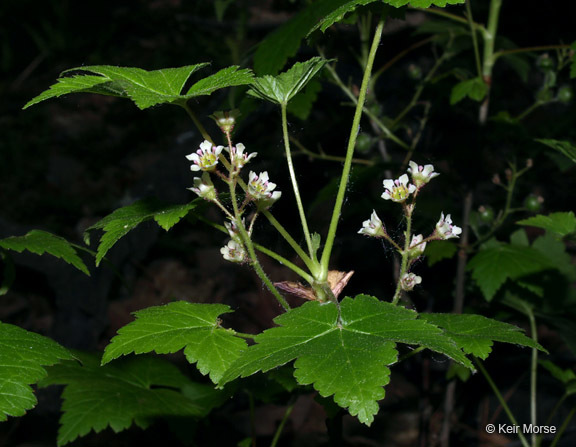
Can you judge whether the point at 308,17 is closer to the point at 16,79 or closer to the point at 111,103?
the point at 111,103

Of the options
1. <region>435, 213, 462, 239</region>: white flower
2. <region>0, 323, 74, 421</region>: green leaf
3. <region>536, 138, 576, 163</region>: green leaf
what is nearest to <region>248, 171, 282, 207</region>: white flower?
<region>435, 213, 462, 239</region>: white flower

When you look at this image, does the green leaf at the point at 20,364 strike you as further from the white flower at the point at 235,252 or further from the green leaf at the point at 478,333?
the green leaf at the point at 478,333

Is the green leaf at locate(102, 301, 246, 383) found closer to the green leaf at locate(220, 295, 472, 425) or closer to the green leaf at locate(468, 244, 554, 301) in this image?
the green leaf at locate(220, 295, 472, 425)

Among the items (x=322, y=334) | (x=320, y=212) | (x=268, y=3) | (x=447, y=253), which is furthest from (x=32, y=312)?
(x=268, y=3)

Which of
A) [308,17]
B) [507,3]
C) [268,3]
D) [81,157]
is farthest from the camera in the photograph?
[268,3]

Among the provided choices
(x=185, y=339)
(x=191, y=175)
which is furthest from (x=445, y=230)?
(x=191, y=175)

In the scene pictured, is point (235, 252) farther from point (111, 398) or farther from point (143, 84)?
point (111, 398)
